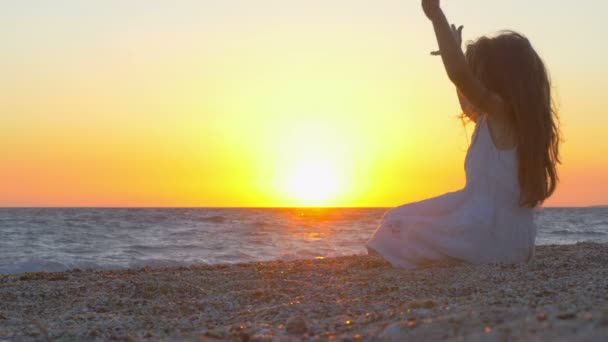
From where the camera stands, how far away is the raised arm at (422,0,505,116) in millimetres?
3695

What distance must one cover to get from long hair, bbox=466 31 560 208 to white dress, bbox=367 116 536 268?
10 centimetres

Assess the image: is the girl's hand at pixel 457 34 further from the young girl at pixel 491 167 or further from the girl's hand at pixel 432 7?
the girl's hand at pixel 432 7

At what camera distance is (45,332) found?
3.21 metres

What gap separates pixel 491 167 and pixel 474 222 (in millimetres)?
340

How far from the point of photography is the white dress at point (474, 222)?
4098 mm

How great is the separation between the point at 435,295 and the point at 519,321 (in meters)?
1.17

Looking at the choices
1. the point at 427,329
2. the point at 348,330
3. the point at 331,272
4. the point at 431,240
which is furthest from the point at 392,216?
the point at 427,329

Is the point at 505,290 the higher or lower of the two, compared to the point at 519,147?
lower

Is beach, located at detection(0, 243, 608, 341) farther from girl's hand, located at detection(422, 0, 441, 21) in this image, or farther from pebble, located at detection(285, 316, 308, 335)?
girl's hand, located at detection(422, 0, 441, 21)

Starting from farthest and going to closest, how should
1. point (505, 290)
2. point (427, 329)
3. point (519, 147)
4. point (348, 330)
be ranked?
point (519, 147), point (505, 290), point (348, 330), point (427, 329)

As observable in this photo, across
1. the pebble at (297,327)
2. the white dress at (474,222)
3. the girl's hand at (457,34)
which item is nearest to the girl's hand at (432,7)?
the girl's hand at (457,34)

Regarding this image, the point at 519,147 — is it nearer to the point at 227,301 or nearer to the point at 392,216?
the point at 392,216

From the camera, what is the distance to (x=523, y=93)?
12.9 ft

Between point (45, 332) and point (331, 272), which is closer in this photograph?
point (45, 332)
